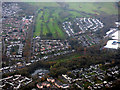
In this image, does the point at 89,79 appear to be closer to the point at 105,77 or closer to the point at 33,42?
the point at 105,77

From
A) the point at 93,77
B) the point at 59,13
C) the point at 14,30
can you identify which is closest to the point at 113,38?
the point at 93,77

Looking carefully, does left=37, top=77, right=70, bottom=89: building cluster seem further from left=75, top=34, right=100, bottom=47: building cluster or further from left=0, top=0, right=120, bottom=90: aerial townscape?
left=75, top=34, right=100, bottom=47: building cluster

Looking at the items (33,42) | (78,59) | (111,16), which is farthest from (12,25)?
(111,16)

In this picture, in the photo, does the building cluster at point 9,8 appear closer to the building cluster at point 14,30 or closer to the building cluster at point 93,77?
the building cluster at point 14,30

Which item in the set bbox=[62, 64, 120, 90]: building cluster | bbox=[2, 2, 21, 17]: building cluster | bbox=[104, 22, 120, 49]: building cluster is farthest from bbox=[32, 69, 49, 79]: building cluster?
bbox=[2, 2, 21, 17]: building cluster

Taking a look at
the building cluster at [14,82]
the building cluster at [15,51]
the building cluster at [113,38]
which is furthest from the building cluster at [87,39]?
the building cluster at [14,82]

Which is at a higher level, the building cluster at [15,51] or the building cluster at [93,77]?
the building cluster at [15,51]
